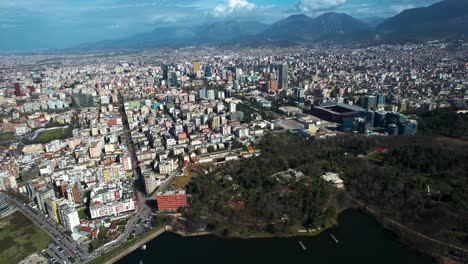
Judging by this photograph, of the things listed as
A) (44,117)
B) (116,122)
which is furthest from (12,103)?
(116,122)

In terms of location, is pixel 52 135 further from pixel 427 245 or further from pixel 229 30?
pixel 229 30

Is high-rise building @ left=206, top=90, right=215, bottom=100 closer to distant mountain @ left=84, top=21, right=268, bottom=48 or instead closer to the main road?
the main road

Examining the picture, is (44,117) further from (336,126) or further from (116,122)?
(336,126)

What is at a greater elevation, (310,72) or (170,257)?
(310,72)

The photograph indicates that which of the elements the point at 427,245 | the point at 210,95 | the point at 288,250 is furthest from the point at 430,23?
the point at 288,250

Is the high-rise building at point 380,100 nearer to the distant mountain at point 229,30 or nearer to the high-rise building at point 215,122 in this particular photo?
the high-rise building at point 215,122

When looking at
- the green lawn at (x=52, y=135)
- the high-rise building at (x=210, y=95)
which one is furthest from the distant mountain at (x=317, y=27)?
the green lawn at (x=52, y=135)
